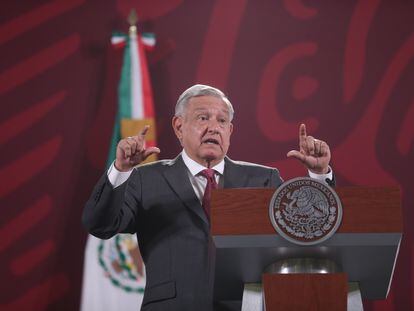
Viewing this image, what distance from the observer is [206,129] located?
2.39 m

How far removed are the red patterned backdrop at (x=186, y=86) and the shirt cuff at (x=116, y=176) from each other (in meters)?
1.82

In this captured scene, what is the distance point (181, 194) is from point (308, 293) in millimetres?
717

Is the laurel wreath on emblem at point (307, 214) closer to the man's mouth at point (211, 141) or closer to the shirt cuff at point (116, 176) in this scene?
the shirt cuff at point (116, 176)

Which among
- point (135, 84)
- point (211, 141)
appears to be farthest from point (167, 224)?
point (135, 84)


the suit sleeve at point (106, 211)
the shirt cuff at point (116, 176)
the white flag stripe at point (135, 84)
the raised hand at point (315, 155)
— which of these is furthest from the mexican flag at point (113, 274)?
the raised hand at point (315, 155)

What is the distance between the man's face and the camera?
93.1 inches

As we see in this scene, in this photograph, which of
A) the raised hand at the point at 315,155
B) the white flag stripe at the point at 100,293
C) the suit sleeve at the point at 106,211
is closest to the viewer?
the raised hand at the point at 315,155

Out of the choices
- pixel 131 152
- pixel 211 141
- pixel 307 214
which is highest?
pixel 211 141

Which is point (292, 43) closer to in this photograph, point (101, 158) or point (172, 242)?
point (101, 158)

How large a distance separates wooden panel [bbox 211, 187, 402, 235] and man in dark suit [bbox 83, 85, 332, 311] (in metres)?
0.30

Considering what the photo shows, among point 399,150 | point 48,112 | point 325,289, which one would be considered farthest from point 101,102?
point 325,289

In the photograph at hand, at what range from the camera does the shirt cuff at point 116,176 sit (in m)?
2.03

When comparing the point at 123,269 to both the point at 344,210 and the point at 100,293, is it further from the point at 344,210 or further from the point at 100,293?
the point at 344,210

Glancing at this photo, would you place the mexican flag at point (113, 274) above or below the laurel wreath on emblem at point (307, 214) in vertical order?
above
